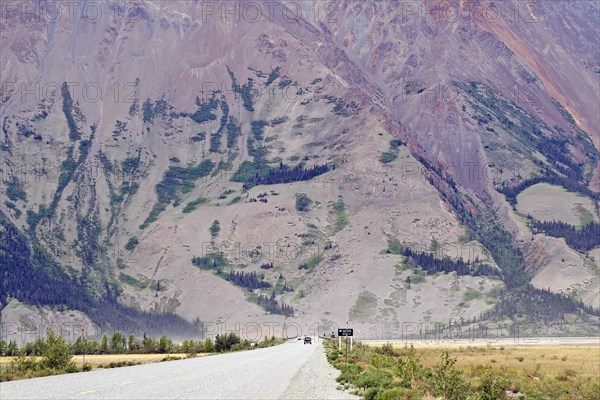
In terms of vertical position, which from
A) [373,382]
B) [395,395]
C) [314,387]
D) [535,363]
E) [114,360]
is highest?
[114,360]

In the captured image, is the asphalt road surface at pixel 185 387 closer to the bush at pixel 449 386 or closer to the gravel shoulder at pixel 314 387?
the gravel shoulder at pixel 314 387

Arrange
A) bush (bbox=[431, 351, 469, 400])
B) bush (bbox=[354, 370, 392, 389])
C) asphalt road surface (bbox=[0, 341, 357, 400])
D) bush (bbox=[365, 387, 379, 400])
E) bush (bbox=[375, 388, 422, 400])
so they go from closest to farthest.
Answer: asphalt road surface (bbox=[0, 341, 357, 400])
bush (bbox=[375, 388, 422, 400])
bush (bbox=[365, 387, 379, 400])
bush (bbox=[431, 351, 469, 400])
bush (bbox=[354, 370, 392, 389])

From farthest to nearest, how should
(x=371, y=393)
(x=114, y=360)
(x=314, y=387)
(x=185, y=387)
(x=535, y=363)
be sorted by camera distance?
(x=114, y=360) < (x=535, y=363) < (x=314, y=387) < (x=371, y=393) < (x=185, y=387)

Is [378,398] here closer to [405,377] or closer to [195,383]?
[195,383]

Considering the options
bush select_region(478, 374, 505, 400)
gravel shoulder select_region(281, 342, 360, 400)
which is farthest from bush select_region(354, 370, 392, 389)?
bush select_region(478, 374, 505, 400)

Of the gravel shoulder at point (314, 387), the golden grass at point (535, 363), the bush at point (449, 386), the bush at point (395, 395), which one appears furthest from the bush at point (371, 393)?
the golden grass at point (535, 363)

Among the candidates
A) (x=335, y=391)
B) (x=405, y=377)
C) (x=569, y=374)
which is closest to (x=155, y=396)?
(x=335, y=391)

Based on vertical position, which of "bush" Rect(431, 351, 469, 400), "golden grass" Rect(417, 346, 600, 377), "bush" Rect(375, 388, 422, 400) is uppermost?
"golden grass" Rect(417, 346, 600, 377)

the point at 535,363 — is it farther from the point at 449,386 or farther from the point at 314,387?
the point at 449,386

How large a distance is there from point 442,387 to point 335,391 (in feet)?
20.4

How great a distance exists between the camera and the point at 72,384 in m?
45.5

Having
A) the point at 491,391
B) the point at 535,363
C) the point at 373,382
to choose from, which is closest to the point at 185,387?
the point at 373,382

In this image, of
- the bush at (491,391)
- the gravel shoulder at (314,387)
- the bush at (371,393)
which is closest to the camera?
the bush at (371,393)

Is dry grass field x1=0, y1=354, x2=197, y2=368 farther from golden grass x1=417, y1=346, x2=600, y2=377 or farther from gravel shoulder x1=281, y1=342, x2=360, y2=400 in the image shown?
golden grass x1=417, y1=346, x2=600, y2=377
